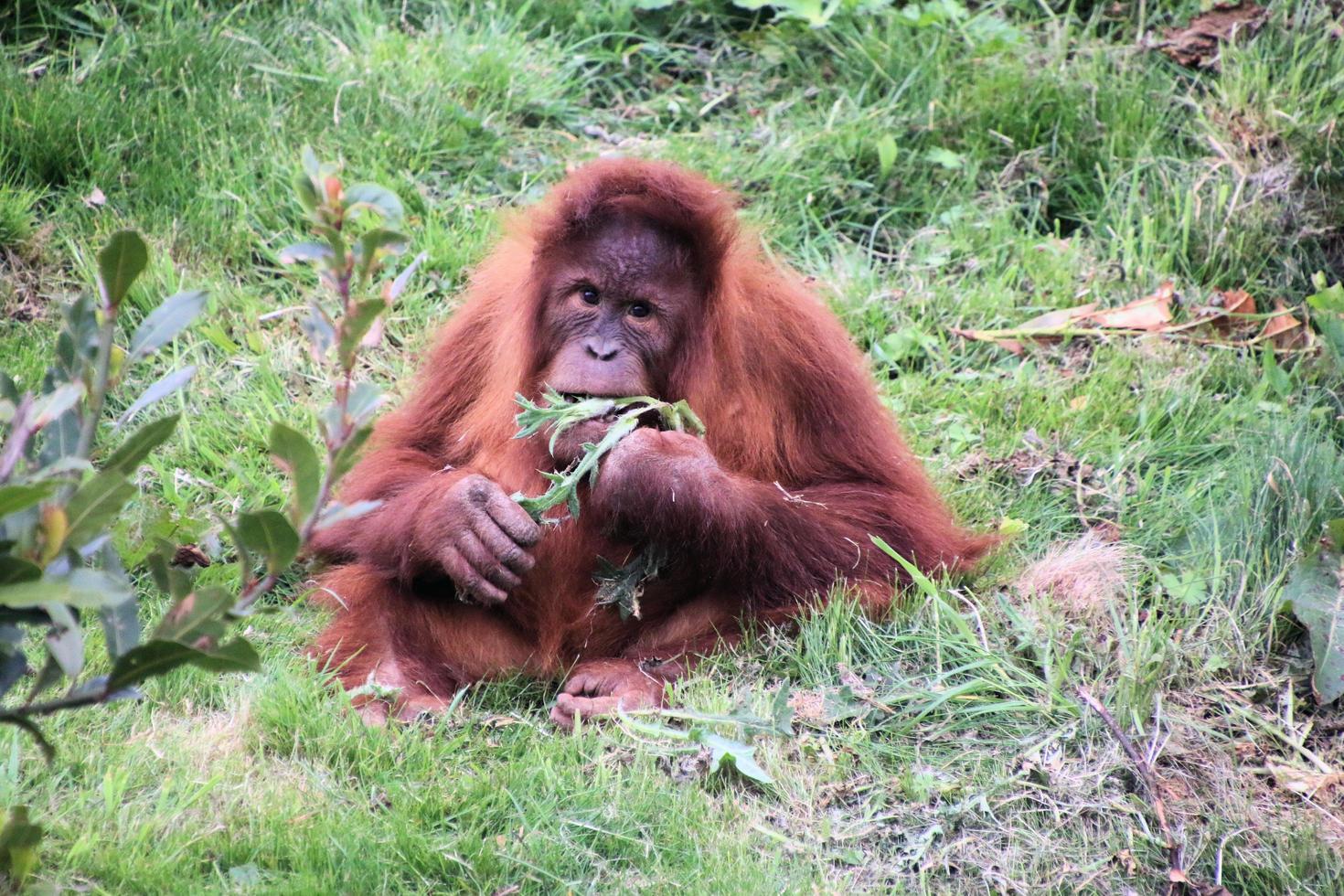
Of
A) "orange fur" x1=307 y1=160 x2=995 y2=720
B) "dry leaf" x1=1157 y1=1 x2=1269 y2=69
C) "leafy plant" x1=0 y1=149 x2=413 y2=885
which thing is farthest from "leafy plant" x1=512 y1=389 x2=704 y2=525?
"dry leaf" x1=1157 y1=1 x2=1269 y2=69

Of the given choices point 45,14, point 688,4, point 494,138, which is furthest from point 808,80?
point 45,14

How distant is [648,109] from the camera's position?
5.86 metres

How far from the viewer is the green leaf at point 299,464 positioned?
1.93 meters

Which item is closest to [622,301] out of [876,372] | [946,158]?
[876,372]

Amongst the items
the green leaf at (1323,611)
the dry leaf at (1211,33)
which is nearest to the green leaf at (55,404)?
the green leaf at (1323,611)

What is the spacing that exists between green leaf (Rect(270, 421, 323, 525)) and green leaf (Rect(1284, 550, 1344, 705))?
255 cm

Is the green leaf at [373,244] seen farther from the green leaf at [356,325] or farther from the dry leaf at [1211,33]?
the dry leaf at [1211,33]

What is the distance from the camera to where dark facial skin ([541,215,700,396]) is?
3584 mm

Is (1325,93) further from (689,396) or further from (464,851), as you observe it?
(464,851)

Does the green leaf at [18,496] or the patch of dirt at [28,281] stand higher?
the green leaf at [18,496]

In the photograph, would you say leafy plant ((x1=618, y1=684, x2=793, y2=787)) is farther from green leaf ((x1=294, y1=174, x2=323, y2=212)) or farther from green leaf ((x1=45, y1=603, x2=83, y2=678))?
green leaf ((x1=294, y1=174, x2=323, y2=212))

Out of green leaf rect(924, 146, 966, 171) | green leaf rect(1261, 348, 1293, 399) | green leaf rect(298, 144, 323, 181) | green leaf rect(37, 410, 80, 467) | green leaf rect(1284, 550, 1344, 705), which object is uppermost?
green leaf rect(298, 144, 323, 181)

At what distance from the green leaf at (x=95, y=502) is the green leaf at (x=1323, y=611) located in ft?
9.13

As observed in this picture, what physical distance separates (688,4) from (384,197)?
4.35 metres
